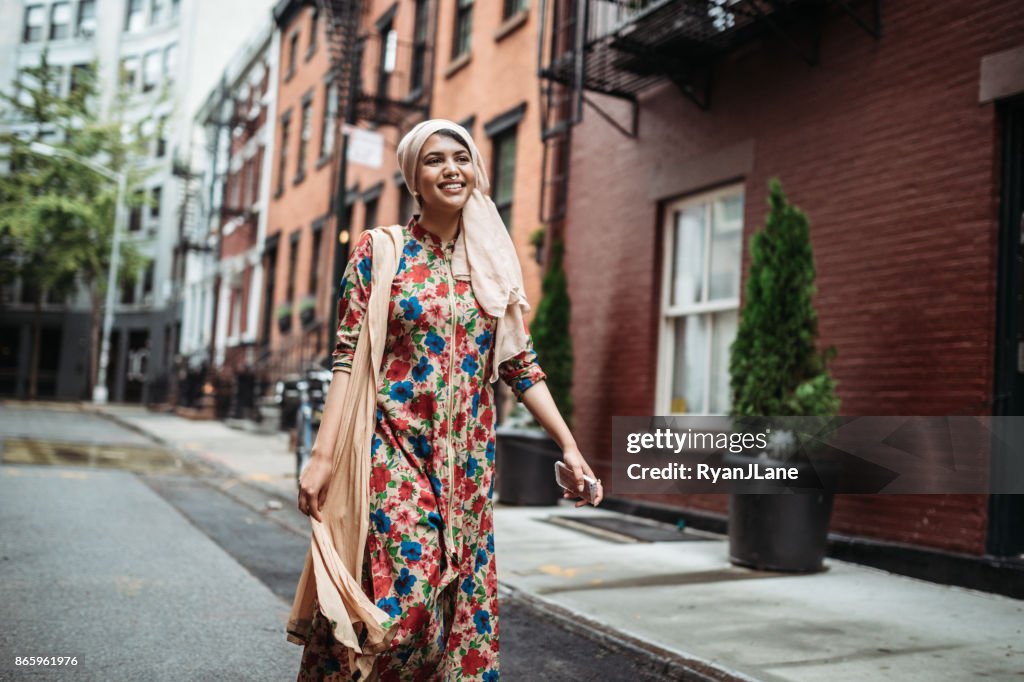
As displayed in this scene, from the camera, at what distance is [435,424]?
2.74 metres

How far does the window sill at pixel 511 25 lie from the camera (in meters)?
13.0

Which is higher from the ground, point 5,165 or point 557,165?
point 5,165

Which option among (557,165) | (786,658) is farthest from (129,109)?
(786,658)

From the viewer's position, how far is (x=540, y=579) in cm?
625

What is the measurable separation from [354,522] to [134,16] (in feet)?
144

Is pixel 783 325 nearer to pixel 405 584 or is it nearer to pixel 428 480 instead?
pixel 428 480

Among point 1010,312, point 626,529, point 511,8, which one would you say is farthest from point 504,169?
point 1010,312

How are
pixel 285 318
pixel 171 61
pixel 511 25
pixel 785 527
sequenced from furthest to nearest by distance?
pixel 171 61, pixel 285 318, pixel 511 25, pixel 785 527

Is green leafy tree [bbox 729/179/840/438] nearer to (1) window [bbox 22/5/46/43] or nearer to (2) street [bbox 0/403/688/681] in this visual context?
(2) street [bbox 0/403/688/681]

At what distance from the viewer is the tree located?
109 feet

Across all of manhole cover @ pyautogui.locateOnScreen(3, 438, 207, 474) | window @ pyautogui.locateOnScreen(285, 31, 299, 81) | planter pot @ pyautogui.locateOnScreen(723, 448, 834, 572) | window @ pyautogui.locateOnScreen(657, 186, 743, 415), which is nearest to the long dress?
planter pot @ pyautogui.locateOnScreen(723, 448, 834, 572)

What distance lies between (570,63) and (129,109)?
3106 centimetres

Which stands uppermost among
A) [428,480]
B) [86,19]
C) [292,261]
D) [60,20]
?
[86,19]

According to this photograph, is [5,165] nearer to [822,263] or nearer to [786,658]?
[822,263]
